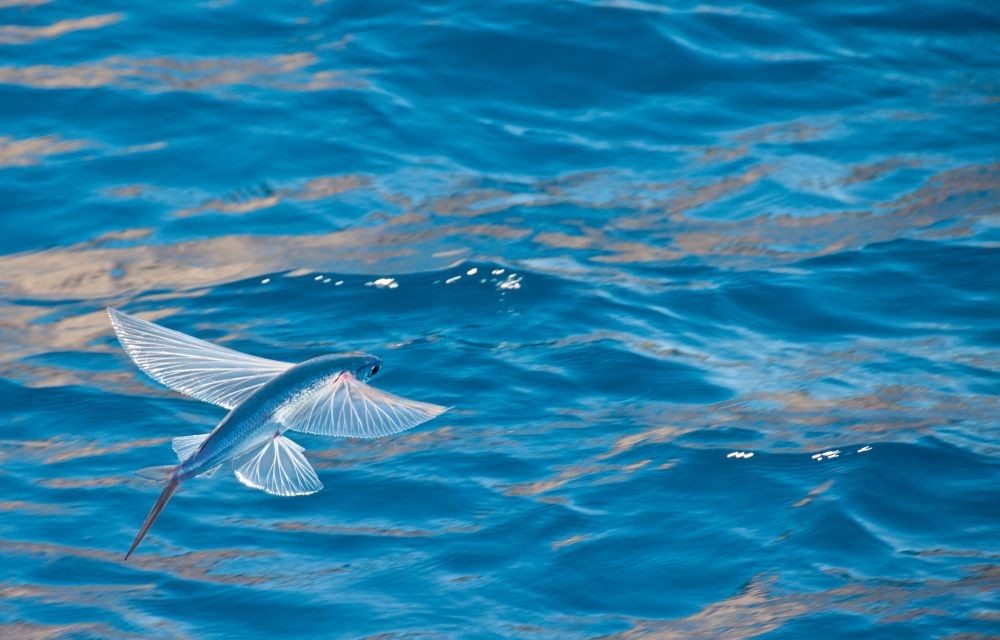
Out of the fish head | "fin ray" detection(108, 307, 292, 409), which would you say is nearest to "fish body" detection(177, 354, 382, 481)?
the fish head

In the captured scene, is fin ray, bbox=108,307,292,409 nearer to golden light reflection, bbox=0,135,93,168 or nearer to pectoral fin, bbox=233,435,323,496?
pectoral fin, bbox=233,435,323,496

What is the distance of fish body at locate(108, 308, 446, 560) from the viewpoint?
3.44m

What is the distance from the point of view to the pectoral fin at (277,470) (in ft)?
11.8

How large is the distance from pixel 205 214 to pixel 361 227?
79cm

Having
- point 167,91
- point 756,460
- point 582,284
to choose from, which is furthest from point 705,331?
point 167,91

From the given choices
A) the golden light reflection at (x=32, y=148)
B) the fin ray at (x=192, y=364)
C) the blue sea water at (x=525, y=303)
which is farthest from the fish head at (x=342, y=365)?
the golden light reflection at (x=32, y=148)

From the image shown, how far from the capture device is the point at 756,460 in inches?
204

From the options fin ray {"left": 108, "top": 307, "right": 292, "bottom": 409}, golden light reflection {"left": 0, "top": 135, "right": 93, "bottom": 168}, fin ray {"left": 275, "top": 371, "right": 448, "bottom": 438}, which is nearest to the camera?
fin ray {"left": 275, "top": 371, "right": 448, "bottom": 438}

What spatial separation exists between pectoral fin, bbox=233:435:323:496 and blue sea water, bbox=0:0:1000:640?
742mm

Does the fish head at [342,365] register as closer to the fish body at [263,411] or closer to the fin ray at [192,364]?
the fish body at [263,411]

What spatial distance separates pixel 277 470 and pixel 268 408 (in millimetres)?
221

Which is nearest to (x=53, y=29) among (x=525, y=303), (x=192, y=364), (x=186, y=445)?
(x=525, y=303)

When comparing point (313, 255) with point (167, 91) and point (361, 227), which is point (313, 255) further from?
point (167, 91)

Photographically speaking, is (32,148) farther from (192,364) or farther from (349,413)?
(349,413)
